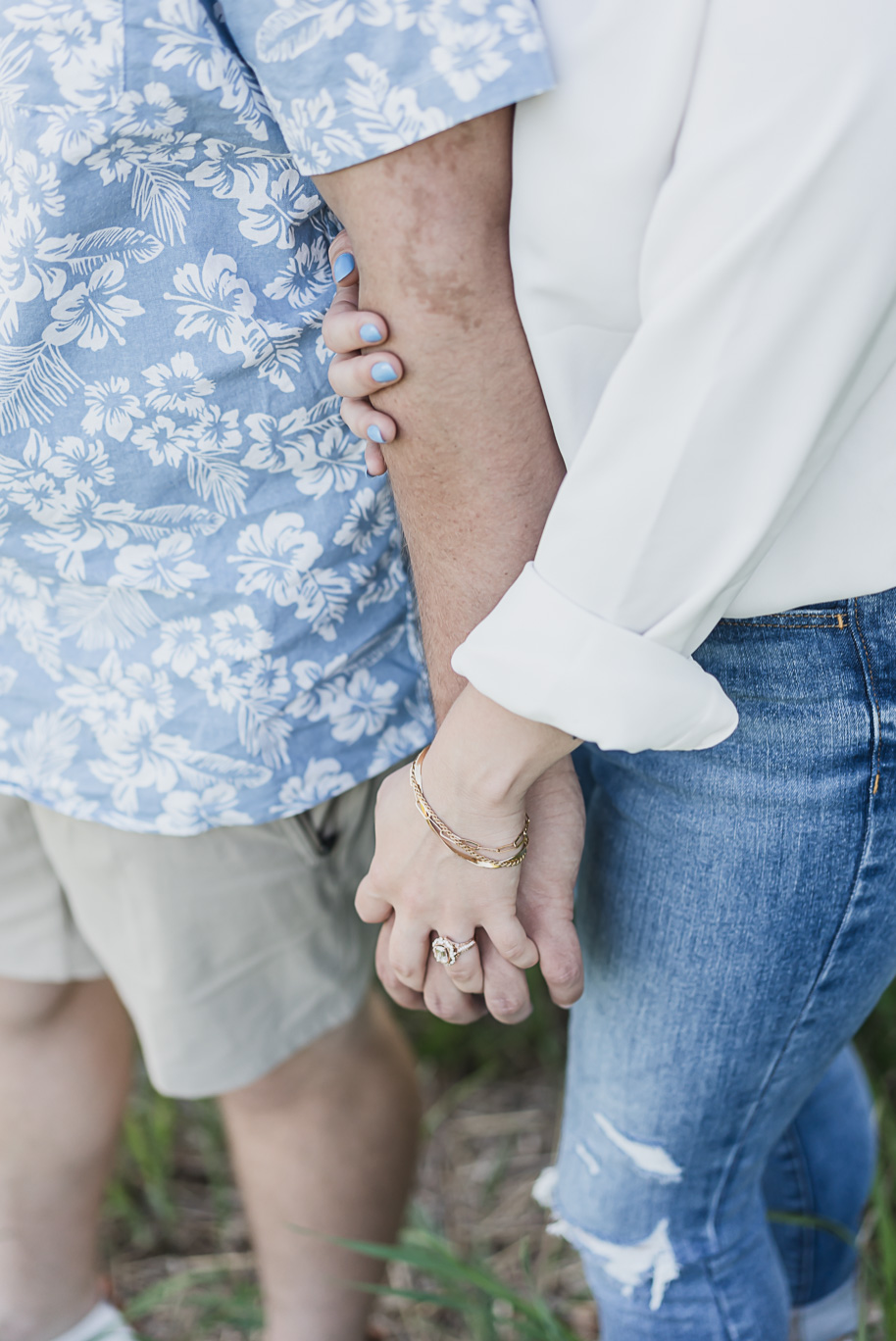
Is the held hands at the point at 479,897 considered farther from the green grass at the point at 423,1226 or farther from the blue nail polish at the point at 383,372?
the green grass at the point at 423,1226

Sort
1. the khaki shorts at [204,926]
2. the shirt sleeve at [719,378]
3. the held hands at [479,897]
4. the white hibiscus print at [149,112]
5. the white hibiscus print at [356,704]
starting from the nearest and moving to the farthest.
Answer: the shirt sleeve at [719,378]
the white hibiscus print at [149,112]
the held hands at [479,897]
the white hibiscus print at [356,704]
the khaki shorts at [204,926]

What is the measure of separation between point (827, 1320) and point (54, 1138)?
94cm

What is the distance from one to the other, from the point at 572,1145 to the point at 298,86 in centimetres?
87

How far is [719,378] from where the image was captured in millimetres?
619

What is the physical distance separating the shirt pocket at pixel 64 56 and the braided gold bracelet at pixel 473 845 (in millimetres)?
477

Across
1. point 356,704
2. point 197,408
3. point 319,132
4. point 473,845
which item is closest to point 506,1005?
point 473,845

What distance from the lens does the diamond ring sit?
82 cm

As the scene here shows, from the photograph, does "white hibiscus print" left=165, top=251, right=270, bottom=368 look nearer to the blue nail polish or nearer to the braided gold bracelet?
the blue nail polish

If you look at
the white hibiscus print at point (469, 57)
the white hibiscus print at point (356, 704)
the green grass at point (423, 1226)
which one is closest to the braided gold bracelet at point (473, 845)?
the white hibiscus print at point (356, 704)

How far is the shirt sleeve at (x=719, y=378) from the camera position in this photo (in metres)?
0.58

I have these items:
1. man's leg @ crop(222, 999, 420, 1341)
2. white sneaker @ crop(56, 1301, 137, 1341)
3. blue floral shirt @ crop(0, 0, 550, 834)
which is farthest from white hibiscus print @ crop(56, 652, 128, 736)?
white sneaker @ crop(56, 1301, 137, 1341)

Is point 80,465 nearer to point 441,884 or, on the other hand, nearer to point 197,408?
point 197,408

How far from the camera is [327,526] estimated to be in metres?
0.90

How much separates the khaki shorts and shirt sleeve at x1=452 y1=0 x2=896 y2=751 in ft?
1.60
